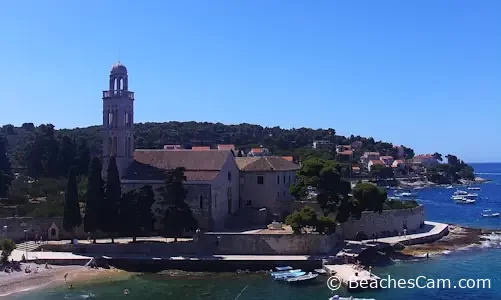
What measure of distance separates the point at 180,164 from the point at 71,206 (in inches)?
361

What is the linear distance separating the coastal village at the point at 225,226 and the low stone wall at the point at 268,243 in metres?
0.07

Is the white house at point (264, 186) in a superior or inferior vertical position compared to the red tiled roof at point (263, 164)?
inferior

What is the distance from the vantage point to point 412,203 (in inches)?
2320

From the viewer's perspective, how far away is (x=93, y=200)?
141 ft

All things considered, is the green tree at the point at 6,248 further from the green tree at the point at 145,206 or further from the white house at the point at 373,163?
the white house at the point at 373,163

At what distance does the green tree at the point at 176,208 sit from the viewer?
4234cm

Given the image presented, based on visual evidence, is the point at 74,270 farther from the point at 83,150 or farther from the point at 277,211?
the point at 83,150

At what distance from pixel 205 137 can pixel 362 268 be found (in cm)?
12787

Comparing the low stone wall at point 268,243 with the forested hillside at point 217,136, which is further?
the forested hillside at point 217,136

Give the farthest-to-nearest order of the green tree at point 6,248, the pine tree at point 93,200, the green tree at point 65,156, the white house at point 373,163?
the white house at point 373,163 < the green tree at point 65,156 < the pine tree at point 93,200 < the green tree at point 6,248

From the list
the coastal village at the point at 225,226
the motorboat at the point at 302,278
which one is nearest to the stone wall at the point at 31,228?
the coastal village at the point at 225,226

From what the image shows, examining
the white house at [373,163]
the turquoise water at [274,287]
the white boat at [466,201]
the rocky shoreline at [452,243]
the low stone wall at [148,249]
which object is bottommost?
the turquoise water at [274,287]

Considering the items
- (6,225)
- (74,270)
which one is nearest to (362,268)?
(74,270)

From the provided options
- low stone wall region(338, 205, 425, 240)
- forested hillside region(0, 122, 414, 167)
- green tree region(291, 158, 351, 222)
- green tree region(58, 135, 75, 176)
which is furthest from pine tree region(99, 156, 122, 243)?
forested hillside region(0, 122, 414, 167)
